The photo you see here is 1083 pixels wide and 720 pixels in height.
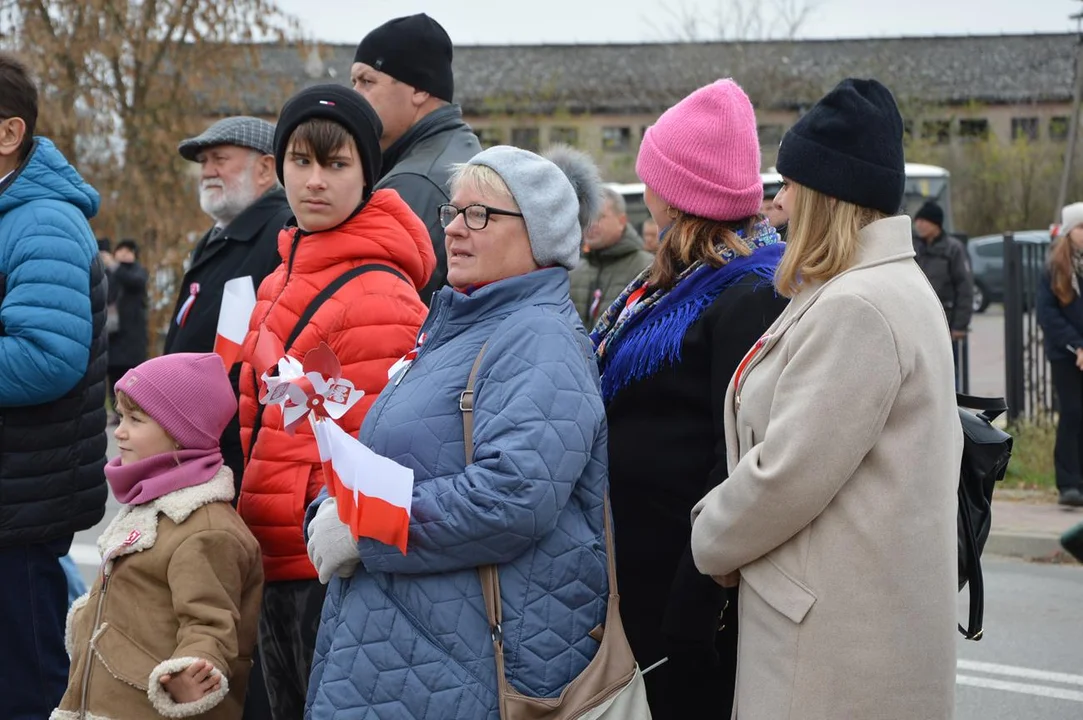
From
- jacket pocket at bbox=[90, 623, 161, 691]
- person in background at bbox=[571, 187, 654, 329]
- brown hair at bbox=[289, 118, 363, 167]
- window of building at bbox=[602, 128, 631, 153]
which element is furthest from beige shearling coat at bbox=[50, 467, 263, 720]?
window of building at bbox=[602, 128, 631, 153]

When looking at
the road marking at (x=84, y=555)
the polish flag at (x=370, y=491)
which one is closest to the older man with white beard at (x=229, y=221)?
the polish flag at (x=370, y=491)

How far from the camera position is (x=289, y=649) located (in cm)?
360

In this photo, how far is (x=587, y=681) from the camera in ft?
8.86

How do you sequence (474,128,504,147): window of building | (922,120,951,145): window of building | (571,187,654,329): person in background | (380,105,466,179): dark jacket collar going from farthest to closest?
(922,120,951,145): window of building → (474,128,504,147): window of building → (571,187,654,329): person in background → (380,105,466,179): dark jacket collar

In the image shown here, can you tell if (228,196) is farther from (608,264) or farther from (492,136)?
(492,136)

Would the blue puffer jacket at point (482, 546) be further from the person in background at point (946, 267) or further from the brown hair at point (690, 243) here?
the person in background at point (946, 267)

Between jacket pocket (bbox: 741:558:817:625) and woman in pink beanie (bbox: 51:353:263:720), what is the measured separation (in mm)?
1361

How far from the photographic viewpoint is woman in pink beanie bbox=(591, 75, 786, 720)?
9.87 feet

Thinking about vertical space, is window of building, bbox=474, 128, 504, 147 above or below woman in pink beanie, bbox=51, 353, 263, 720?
below

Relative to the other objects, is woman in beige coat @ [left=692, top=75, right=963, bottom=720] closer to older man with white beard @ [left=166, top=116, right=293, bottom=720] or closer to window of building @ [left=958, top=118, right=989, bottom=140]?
older man with white beard @ [left=166, top=116, right=293, bottom=720]

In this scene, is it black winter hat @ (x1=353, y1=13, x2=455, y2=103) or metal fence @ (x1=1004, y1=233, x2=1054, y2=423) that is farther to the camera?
metal fence @ (x1=1004, y1=233, x2=1054, y2=423)

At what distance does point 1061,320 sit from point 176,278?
36.2 feet

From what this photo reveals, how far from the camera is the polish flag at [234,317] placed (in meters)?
3.70

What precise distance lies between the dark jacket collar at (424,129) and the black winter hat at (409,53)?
6 centimetres
